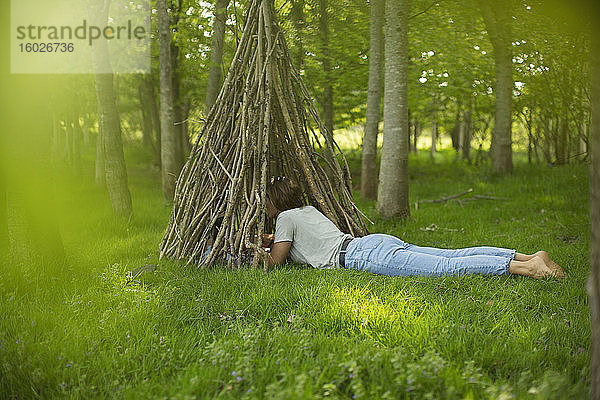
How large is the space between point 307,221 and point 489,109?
936 cm

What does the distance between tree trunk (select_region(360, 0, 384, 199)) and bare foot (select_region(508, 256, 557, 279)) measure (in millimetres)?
4018

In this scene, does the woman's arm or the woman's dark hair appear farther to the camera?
the woman's dark hair

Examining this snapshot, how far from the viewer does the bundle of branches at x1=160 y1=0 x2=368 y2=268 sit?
3881 mm

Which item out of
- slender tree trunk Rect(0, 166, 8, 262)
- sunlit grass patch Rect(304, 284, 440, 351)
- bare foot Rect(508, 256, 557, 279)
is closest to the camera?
sunlit grass patch Rect(304, 284, 440, 351)

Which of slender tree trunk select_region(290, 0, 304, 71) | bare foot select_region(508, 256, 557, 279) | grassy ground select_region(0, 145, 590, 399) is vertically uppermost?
slender tree trunk select_region(290, 0, 304, 71)

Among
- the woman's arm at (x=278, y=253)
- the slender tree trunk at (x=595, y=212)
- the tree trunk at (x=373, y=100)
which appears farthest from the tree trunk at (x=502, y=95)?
the slender tree trunk at (x=595, y=212)

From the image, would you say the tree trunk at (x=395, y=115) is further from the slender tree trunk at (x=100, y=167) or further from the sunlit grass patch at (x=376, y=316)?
the slender tree trunk at (x=100, y=167)

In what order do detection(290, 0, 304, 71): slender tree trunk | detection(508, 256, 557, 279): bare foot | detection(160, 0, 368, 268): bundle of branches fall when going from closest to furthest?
1. detection(508, 256, 557, 279): bare foot
2. detection(160, 0, 368, 268): bundle of branches
3. detection(290, 0, 304, 71): slender tree trunk

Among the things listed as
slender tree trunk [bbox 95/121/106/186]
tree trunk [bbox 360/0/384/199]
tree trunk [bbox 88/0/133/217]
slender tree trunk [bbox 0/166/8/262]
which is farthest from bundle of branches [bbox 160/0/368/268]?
slender tree trunk [bbox 95/121/106/186]

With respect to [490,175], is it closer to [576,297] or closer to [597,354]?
[576,297]

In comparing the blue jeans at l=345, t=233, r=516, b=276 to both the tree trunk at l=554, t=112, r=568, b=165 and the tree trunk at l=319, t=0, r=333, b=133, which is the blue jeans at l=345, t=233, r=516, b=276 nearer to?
the tree trunk at l=319, t=0, r=333, b=133

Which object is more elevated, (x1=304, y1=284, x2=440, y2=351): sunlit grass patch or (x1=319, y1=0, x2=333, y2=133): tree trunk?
(x1=319, y1=0, x2=333, y2=133): tree trunk

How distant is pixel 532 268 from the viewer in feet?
11.0

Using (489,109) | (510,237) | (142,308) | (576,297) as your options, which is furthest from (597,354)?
(489,109)
